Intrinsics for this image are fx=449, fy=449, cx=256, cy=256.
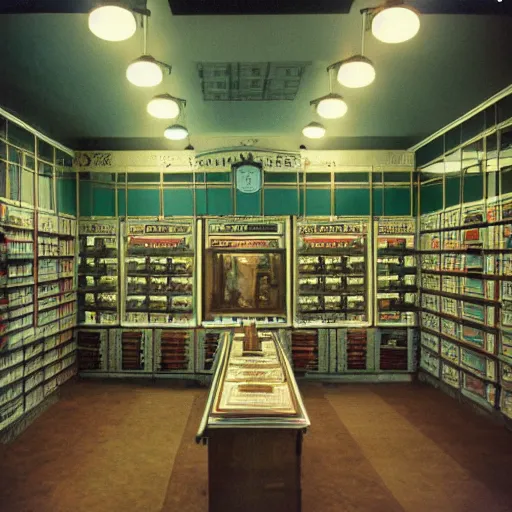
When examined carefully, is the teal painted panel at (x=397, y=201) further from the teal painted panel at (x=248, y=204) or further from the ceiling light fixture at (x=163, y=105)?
the ceiling light fixture at (x=163, y=105)

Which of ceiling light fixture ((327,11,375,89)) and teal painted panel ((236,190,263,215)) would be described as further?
teal painted panel ((236,190,263,215))

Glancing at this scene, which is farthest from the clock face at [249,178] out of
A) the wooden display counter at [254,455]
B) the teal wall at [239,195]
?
the wooden display counter at [254,455]

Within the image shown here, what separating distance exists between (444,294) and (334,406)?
233 centimetres

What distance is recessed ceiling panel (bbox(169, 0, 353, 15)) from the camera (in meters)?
3.34

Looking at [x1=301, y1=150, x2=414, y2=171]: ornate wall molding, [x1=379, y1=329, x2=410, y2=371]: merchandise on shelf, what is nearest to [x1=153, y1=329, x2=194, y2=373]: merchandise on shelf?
[x1=379, y1=329, x2=410, y2=371]: merchandise on shelf

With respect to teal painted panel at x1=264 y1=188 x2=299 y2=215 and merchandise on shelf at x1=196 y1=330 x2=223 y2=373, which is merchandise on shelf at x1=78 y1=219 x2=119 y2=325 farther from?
teal painted panel at x1=264 y1=188 x2=299 y2=215

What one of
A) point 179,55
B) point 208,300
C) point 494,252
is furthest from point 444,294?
point 179,55

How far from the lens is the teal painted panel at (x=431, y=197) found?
6953mm

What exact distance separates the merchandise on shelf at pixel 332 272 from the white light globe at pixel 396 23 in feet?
15.4

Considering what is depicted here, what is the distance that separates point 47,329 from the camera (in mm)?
6430

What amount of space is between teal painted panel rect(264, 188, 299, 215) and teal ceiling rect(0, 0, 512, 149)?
997 millimetres

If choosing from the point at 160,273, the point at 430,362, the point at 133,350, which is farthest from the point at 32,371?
the point at 430,362

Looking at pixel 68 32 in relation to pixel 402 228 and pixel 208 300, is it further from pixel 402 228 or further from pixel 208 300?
pixel 402 228

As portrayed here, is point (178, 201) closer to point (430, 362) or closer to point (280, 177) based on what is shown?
point (280, 177)
